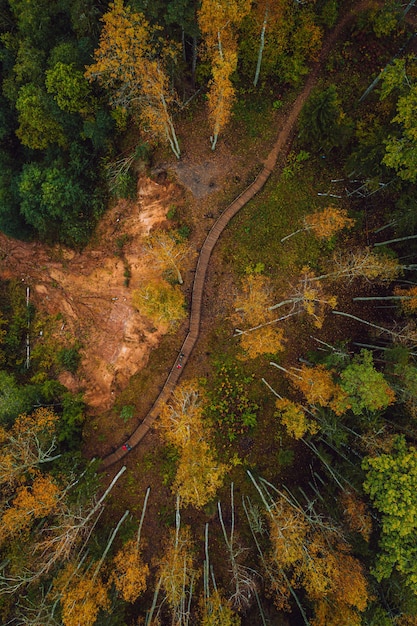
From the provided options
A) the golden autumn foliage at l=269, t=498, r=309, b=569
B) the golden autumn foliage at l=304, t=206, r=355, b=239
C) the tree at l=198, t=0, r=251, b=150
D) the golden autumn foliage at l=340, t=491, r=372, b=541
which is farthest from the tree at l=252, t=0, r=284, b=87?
the golden autumn foliage at l=269, t=498, r=309, b=569

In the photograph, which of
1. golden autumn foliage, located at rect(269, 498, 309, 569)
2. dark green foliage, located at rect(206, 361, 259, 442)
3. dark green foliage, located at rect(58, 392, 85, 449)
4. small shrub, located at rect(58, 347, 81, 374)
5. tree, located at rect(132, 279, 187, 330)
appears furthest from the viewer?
small shrub, located at rect(58, 347, 81, 374)

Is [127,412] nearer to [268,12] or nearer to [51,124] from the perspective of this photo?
[51,124]

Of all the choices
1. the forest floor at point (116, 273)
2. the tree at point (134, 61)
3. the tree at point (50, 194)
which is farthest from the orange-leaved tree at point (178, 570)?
the tree at point (134, 61)

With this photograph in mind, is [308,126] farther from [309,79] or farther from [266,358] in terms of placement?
[266,358]

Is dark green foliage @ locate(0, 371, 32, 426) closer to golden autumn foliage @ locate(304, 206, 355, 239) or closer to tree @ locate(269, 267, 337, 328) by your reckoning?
tree @ locate(269, 267, 337, 328)

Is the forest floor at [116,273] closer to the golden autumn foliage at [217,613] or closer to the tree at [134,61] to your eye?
the tree at [134,61]
